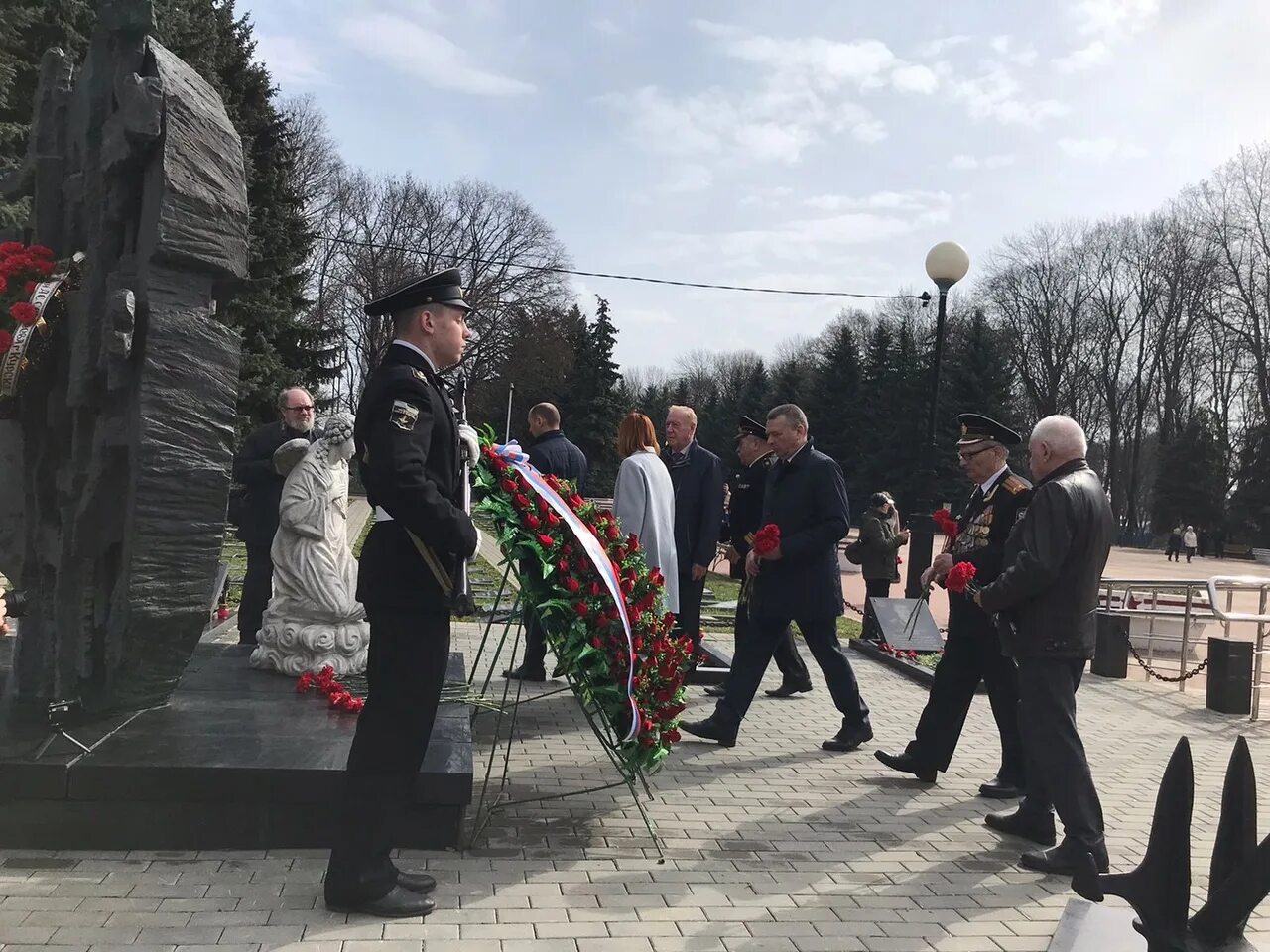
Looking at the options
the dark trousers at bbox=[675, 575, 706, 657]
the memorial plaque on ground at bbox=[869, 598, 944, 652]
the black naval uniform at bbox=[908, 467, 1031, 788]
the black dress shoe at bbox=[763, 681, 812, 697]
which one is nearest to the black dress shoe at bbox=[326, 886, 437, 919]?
the black naval uniform at bbox=[908, 467, 1031, 788]

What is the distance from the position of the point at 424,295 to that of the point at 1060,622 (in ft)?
10.1

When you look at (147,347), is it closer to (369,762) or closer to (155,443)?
(155,443)

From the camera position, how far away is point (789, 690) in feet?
27.5

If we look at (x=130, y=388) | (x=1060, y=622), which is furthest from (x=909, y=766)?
(x=130, y=388)

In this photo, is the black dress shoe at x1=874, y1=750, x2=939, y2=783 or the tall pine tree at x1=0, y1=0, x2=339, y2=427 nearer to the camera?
the black dress shoe at x1=874, y1=750, x2=939, y2=783

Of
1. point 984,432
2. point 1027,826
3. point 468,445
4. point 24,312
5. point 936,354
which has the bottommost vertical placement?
point 1027,826

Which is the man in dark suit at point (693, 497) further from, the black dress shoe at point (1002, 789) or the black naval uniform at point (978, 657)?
the black dress shoe at point (1002, 789)

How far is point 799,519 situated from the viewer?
644cm

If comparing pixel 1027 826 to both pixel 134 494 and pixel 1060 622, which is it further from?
pixel 134 494

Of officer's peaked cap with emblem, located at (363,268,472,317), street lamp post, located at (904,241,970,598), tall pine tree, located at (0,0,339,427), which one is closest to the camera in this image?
officer's peaked cap with emblem, located at (363,268,472,317)

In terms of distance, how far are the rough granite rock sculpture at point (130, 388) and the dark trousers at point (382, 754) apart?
1.15 meters

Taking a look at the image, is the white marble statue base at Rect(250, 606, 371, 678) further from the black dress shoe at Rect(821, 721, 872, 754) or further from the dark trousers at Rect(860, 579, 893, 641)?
the dark trousers at Rect(860, 579, 893, 641)

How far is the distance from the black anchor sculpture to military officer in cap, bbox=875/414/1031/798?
2.31 metres

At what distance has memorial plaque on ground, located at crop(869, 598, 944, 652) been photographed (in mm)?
10680
